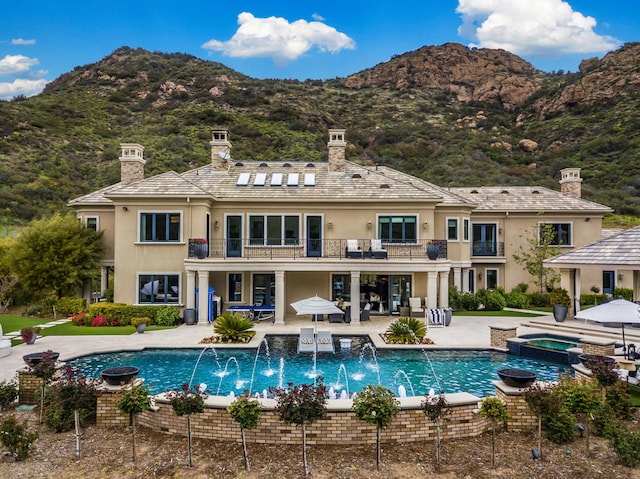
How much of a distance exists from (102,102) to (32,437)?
57.6 metres

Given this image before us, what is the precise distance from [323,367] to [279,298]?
708 cm

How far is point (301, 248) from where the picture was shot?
867 inches

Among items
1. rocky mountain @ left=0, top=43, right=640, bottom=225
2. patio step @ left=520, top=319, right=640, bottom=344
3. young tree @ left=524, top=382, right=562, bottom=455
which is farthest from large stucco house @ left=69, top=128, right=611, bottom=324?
rocky mountain @ left=0, top=43, right=640, bottom=225

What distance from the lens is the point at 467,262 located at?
24109 mm

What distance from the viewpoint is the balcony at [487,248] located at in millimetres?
27109

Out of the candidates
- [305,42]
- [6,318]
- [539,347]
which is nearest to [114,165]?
[6,318]

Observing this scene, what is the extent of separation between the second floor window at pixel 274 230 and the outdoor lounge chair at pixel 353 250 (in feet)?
9.24

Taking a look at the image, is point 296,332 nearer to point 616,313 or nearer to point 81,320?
point 81,320

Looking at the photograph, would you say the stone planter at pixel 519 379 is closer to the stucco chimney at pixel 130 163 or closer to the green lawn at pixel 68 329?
the green lawn at pixel 68 329

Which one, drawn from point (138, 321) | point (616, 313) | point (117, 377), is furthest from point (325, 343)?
point (616, 313)

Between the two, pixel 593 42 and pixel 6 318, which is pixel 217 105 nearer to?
pixel 6 318

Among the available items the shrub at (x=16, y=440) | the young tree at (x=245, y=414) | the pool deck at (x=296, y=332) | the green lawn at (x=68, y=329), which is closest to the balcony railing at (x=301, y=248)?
the pool deck at (x=296, y=332)

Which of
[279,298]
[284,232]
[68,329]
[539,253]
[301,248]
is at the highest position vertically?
[284,232]

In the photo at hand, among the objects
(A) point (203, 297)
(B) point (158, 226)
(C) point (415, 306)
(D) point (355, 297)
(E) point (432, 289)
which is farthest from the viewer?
(C) point (415, 306)
